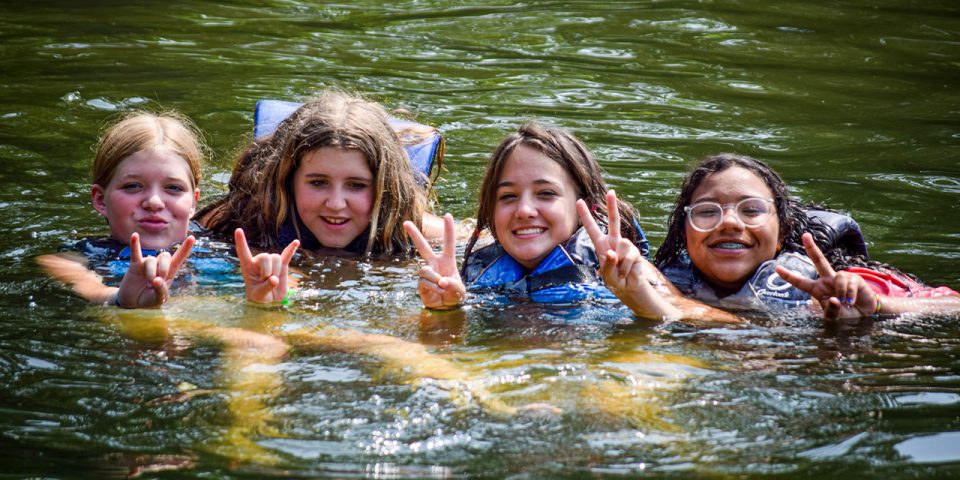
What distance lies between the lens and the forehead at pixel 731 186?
546 centimetres

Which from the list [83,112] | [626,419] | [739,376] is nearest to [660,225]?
[739,376]

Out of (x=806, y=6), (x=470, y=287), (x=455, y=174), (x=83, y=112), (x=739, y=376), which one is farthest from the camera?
(x=806, y=6)

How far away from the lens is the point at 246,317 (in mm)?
5086

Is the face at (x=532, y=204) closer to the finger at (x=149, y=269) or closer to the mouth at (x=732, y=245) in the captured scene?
the mouth at (x=732, y=245)

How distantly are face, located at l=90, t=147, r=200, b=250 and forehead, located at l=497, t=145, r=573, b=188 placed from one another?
67.1 inches

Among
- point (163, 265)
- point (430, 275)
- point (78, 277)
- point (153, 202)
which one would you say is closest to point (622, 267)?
point (430, 275)

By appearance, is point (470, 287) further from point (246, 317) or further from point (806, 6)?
point (806, 6)

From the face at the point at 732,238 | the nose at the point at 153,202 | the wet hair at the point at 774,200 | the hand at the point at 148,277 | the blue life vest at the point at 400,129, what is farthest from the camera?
the blue life vest at the point at 400,129

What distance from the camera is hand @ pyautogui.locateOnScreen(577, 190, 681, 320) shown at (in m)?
4.75

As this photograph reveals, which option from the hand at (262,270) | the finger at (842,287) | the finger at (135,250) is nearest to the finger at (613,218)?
the finger at (842,287)

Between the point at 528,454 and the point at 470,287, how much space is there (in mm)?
2277

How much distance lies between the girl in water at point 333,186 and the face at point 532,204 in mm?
1058

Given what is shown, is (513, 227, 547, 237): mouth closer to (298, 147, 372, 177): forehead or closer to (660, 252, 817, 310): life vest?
(660, 252, 817, 310): life vest

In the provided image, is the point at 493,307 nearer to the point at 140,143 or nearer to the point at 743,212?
the point at 743,212
